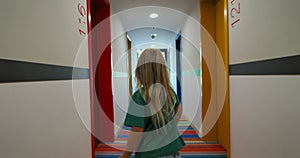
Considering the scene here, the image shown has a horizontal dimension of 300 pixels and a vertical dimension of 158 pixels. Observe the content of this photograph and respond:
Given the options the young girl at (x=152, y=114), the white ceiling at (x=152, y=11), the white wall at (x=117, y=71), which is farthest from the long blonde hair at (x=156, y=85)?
the white ceiling at (x=152, y=11)

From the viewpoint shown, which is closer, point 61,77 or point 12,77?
point 12,77

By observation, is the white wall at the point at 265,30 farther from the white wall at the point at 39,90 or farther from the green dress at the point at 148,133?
the white wall at the point at 39,90

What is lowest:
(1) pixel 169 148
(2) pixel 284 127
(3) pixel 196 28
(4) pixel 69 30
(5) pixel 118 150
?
(5) pixel 118 150

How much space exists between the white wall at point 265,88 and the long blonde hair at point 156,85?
2.15ft

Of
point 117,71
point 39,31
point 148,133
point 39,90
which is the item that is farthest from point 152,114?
point 117,71

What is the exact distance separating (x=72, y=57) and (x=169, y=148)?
99 cm

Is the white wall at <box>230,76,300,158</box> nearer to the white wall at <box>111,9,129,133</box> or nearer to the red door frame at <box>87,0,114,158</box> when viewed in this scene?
the red door frame at <box>87,0,114,158</box>

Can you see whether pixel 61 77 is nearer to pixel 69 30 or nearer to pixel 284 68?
pixel 69 30

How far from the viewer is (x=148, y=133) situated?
100 cm

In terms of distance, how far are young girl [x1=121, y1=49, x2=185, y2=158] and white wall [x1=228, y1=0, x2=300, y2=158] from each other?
0.63m

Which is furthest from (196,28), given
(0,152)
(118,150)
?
(0,152)

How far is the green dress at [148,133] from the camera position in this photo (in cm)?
97

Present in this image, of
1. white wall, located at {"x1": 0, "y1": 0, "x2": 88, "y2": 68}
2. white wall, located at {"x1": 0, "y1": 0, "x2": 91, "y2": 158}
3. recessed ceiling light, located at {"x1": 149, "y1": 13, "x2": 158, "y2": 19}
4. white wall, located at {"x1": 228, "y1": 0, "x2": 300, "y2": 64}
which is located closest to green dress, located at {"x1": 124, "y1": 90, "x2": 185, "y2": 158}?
white wall, located at {"x1": 0, "y1": 0, "x2": 91, "y2": 158}

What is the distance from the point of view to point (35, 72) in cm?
87
